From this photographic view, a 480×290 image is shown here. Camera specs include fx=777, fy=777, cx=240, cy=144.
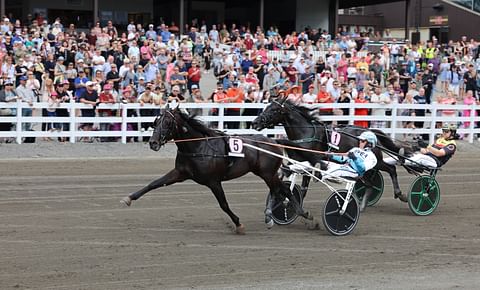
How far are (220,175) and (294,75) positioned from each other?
1607cm

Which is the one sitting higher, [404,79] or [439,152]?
[404,79]

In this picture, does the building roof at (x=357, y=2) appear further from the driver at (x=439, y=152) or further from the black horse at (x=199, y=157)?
the black horse at (x=199, y=157)

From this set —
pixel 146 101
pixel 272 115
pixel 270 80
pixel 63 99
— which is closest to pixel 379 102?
pixel 270 80

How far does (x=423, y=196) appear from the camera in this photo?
11617 millimetres

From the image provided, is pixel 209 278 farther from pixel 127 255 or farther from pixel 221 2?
pixel 221 2

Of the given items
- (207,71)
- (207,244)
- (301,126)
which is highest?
(207,71)

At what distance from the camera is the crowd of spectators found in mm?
19641

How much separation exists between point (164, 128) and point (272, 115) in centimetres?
256

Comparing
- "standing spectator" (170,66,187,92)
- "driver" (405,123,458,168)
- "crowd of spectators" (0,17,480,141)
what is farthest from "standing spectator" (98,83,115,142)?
"driver" (405,123,458,168)

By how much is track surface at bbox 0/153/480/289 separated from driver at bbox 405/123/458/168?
78 cm

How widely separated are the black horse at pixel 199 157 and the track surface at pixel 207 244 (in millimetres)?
601

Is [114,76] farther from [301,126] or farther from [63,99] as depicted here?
[301,126]

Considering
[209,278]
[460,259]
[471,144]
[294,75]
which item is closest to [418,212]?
[460,259]

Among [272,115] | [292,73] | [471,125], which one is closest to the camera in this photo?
[272,115]
